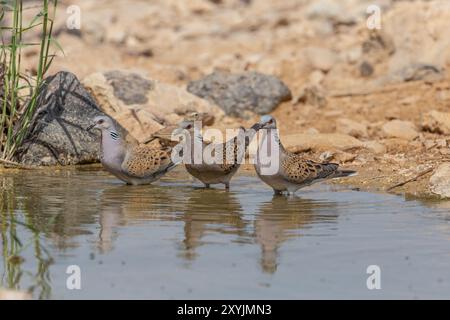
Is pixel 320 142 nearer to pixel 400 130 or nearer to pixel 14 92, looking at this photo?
pixel 400 130

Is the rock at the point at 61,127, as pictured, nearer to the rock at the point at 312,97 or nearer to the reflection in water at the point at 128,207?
the reflection in water at the point at 128,207

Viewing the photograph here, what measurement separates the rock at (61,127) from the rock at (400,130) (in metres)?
3.71

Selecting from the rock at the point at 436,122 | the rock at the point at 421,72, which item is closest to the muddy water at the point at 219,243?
the rock at the point at 436,122

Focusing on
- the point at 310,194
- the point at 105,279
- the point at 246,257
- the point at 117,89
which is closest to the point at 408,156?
the point at 310,194

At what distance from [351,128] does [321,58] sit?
5.20m

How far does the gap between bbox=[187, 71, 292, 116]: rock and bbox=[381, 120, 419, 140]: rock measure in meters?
2.76

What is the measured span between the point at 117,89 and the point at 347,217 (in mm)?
7097

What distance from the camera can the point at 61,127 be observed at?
476 inches

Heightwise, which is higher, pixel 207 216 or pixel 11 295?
pixel 207 216

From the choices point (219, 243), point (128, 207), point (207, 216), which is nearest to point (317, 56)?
point (128, 207)

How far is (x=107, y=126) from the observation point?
34.8ft

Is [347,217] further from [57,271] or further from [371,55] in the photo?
[371,55]

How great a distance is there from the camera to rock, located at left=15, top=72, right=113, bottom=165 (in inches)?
461

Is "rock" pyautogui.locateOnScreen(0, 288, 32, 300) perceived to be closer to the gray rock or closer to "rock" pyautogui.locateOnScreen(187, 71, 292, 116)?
the gray rock
